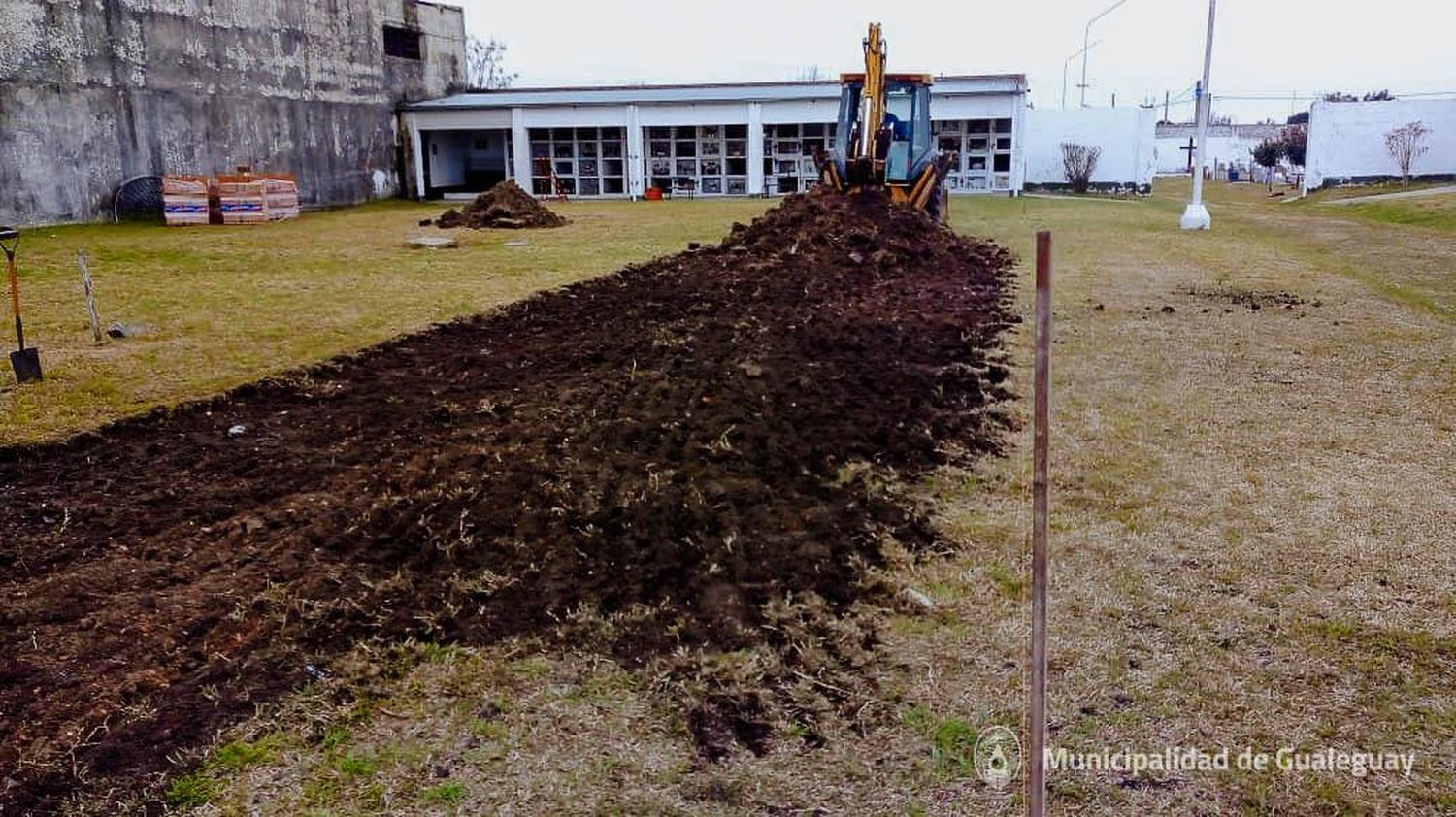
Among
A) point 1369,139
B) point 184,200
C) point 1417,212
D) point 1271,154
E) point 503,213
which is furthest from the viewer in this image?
point 1271,154

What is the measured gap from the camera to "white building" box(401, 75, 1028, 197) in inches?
1314

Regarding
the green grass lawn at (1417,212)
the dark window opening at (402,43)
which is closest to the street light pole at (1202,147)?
the green grass lawn at (1417,212)

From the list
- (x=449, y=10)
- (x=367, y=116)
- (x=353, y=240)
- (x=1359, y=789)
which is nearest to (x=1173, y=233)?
(x=353, y=240)

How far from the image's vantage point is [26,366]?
7.82 m

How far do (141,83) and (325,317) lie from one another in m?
16.3

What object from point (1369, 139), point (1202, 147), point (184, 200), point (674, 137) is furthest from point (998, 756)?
point (1369, 139)

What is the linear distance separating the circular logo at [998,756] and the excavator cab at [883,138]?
14294 millimetres

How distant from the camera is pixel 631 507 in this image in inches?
189

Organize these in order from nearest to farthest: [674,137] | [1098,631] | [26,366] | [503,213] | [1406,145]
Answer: [1098,631], [26,366], [503,213], [1406,145], [674,137]

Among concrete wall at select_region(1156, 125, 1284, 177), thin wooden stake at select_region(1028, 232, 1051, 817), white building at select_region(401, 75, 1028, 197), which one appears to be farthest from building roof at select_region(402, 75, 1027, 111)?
thin wooden stake at select_region(1028, 232, 1051, 817)

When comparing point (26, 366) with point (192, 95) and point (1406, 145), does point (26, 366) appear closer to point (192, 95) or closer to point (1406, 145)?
point (192, 95)

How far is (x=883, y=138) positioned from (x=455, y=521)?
1357cm

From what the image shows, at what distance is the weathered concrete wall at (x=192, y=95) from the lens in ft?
67.3

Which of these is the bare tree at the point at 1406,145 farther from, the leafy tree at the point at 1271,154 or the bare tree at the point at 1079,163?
the leafy tree at the point at 1271,154
